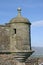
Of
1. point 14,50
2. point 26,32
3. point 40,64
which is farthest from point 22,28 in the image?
point 40,64

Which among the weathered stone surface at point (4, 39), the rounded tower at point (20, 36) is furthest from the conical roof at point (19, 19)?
the weathered stone surface at point (4, 39)

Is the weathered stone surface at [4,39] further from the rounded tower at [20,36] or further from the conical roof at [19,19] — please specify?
the conical roof at [19,19]

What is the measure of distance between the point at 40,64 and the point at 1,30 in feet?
61.7

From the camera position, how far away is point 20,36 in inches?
514

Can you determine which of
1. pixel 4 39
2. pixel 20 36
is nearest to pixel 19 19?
pixel 20 36

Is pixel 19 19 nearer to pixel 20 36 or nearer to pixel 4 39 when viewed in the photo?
pixel 20 36

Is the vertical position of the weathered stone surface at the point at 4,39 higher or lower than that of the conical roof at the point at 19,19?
lower

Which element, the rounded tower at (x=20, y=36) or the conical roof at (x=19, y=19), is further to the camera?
the conical roof at (x=19, y=19)

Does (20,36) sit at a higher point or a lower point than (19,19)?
lower

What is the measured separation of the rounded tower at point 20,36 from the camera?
511 inches

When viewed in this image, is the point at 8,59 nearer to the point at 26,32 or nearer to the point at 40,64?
the point at 26,32

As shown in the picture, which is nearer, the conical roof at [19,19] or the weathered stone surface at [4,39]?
the weathered stone surface at [4,39]

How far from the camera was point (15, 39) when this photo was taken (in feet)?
43.0

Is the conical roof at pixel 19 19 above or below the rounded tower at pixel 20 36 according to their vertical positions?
above
